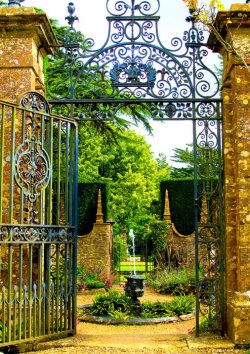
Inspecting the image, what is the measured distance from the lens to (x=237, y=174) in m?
5.50

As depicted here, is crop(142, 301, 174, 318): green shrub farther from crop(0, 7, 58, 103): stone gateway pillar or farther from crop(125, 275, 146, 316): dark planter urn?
crop(0, 7, 58, 103): stone gateway pillar

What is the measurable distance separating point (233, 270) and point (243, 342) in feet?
2.94

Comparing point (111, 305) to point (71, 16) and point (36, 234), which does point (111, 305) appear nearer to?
point (36, 234)

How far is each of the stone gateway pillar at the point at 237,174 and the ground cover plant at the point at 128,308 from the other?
3.00 meters

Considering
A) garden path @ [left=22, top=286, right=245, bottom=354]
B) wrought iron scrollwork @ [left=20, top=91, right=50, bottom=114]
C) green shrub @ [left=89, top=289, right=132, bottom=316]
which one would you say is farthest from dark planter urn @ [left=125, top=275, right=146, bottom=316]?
wrought iron scrollwork @ [left=20, top=91, right=50, bottom=114]

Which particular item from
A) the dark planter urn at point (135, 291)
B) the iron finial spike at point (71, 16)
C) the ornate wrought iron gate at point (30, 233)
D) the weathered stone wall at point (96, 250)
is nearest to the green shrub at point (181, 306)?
the dark planter urn at point (135, 291)

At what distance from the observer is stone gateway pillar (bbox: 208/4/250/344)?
5273mm

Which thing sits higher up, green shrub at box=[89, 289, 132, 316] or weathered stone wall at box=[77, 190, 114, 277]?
weathered stone wall at box=[77, 190, 114, 277]

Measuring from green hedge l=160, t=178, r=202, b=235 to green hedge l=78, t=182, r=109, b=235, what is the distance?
7.75 ft

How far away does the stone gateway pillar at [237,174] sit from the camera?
5.27 metres

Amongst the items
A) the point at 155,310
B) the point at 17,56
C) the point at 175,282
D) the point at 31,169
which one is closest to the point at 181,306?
the point at 155,310

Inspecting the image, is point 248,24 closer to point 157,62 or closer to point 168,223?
point 157,62

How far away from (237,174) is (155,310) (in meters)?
4.14

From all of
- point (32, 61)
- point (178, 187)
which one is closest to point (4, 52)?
point (32, 61)
